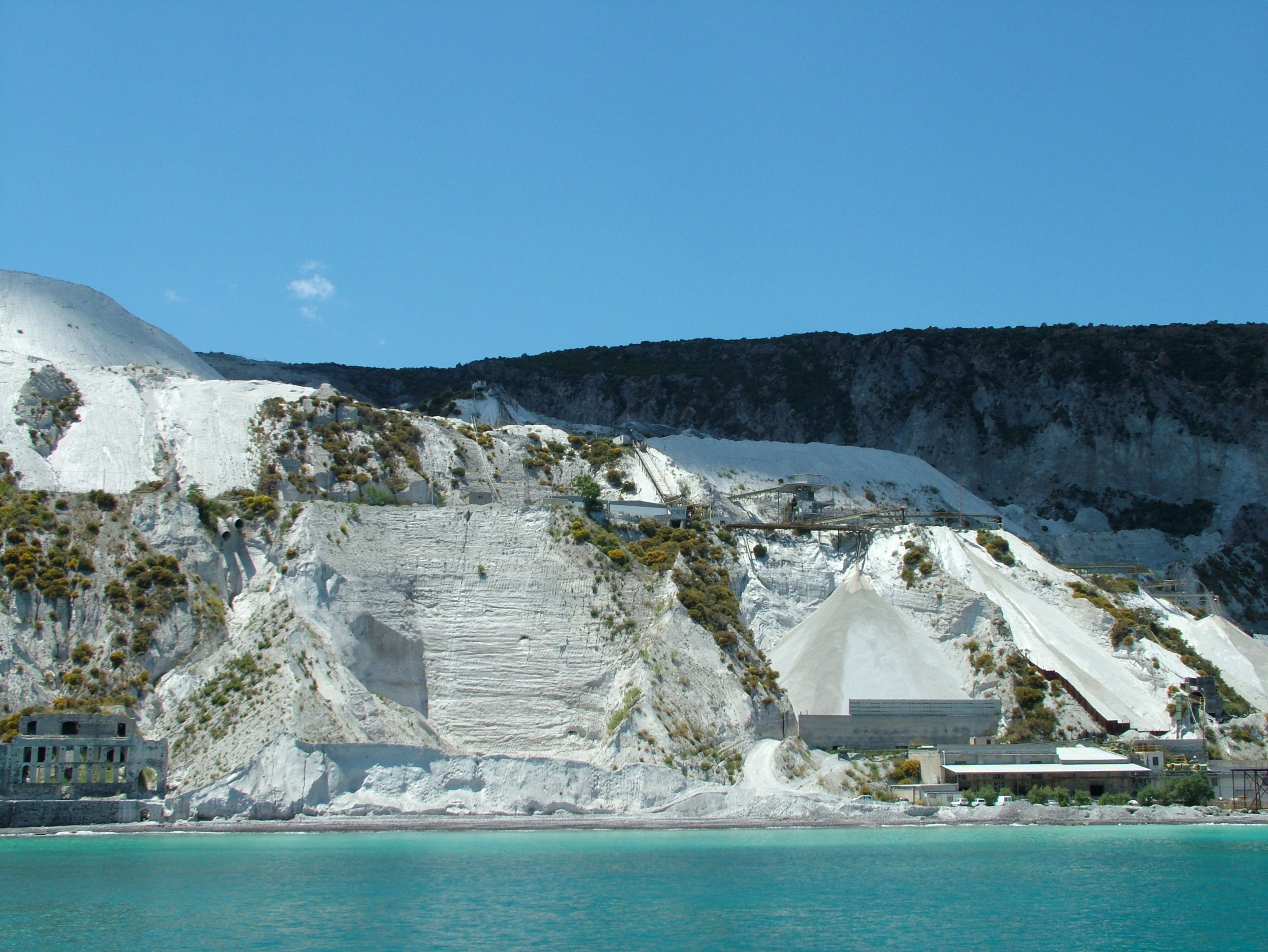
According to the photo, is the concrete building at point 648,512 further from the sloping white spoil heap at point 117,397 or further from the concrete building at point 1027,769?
the concrete building at point 1027,769

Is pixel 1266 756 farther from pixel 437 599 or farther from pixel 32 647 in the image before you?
pixel 32 647

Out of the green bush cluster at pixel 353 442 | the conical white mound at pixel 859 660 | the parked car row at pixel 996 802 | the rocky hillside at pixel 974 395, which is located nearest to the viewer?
the parked car row at pixel 996 802

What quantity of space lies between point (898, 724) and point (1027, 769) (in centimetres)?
535

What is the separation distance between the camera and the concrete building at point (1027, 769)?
5981cm

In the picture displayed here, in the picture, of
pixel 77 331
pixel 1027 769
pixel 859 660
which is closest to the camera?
pixel 1027 769

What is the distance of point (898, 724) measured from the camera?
206 ft

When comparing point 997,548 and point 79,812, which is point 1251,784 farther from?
→ point 79,812

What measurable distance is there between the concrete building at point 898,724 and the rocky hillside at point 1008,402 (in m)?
41.0

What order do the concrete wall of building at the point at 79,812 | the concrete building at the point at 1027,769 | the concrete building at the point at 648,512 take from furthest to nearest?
the concrete building at the point at 648,512 < the concrete building at the point at 1027,769 < the concrete wall of building at the point at 79,812

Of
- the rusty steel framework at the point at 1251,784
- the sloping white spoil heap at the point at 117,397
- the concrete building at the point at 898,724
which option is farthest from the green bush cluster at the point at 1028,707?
the sloping white spoil heap at the point at 117,397

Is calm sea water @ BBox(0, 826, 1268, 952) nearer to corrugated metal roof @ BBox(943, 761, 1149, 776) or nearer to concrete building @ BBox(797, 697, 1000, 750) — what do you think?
corrugated metal roof @ BBox(943, 761, 1149, 776)

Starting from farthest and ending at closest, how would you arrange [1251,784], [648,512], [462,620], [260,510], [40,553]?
[648,512]
[260,510]
[1251,784]
[462,620]
[40,553]

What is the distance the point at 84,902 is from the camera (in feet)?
122

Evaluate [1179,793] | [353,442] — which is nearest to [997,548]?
[1179,793]
